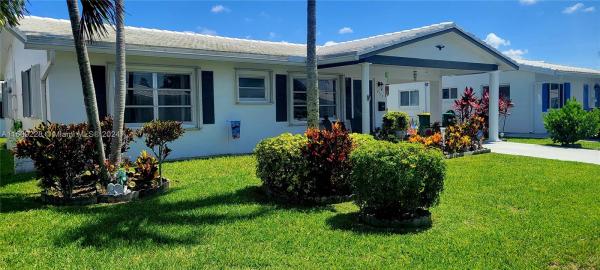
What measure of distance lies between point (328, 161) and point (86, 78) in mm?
3902

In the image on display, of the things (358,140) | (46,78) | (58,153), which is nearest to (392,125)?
(358,140)

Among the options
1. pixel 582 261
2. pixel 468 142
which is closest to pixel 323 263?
pixel 582 261

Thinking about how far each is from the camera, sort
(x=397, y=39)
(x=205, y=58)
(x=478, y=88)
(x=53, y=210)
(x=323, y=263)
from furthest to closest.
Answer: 1. (x=478, y=88)
2. (x=397, y=39)
3. (x=205, y=58)
4. (x=53, y=210)
5. (x=323, y=263)

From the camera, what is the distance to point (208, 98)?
1202 centimetres

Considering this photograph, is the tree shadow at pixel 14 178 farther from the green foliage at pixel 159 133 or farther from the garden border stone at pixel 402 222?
the garden border stone at pixel 402 222

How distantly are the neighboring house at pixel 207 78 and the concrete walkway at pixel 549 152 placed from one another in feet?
10.7

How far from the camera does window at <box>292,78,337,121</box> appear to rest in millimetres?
14156

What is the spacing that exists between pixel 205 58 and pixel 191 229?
667 centimetres

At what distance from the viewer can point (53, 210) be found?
6281mm

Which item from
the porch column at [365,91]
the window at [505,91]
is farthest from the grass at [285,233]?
the window at [505,91]

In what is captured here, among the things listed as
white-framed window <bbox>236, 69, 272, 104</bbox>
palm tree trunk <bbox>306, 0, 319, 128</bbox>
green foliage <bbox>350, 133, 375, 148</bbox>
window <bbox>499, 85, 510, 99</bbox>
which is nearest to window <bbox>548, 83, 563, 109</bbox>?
window <bbox>499, 85, 510, 99</bbox>

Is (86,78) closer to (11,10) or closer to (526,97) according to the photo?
(11,10)

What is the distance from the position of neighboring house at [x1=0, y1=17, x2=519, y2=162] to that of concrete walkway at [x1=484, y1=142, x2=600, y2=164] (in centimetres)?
325

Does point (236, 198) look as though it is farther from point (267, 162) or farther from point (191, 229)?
point (191, 229)
